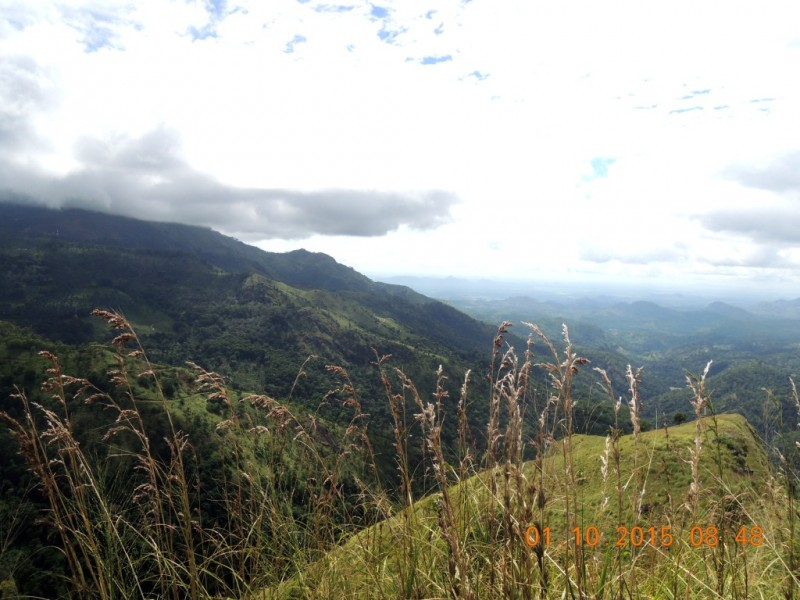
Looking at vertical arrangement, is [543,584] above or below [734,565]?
above

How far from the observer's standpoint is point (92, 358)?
10894 centimetres

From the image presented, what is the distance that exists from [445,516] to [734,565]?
2032mm

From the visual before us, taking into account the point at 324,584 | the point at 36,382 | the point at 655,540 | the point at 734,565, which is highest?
the point at 734,565

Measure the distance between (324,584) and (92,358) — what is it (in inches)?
5256

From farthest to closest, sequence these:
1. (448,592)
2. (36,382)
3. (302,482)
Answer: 1. (36,382)
2. (302,482)
3. (448,592)

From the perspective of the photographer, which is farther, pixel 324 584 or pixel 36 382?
pixel 36 382

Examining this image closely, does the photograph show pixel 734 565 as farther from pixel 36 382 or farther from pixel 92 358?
Answer: pixel 92 358

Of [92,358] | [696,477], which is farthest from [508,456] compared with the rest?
[92,358]

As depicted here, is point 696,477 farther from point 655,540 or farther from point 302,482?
point 302,482

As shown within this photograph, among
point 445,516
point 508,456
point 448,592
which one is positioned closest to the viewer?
point 508,456
